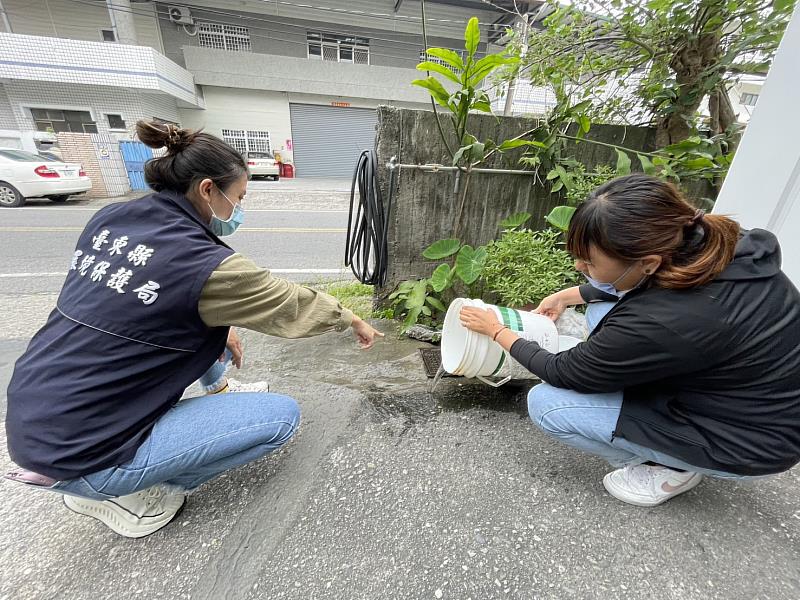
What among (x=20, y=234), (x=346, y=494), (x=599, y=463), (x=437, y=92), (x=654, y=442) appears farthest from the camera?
(x=20, y=234)

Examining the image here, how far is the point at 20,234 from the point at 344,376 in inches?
259

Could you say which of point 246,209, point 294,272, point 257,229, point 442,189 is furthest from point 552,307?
point 246,209

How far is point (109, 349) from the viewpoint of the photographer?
1.15m

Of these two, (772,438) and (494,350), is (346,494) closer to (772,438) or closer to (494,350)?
(494,350)

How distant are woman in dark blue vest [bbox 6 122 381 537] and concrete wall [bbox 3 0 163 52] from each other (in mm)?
19011

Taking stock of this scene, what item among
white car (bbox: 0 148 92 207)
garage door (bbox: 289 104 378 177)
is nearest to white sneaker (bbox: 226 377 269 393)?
white car (bbox: 0 148 92 207)

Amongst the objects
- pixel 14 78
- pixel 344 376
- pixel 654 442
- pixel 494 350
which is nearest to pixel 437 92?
pixel 494 350

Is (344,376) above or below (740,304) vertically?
below

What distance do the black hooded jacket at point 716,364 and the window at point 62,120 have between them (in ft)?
60.7

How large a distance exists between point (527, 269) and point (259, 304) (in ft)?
5.61

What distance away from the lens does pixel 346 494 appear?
59.2 inches

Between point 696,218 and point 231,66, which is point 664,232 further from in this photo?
point 231,66

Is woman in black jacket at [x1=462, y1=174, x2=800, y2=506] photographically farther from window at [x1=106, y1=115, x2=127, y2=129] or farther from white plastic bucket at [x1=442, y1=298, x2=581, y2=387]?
window at [x1=106, y1=115, x2=127, y2=129]

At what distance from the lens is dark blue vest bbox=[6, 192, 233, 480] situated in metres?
1.11
